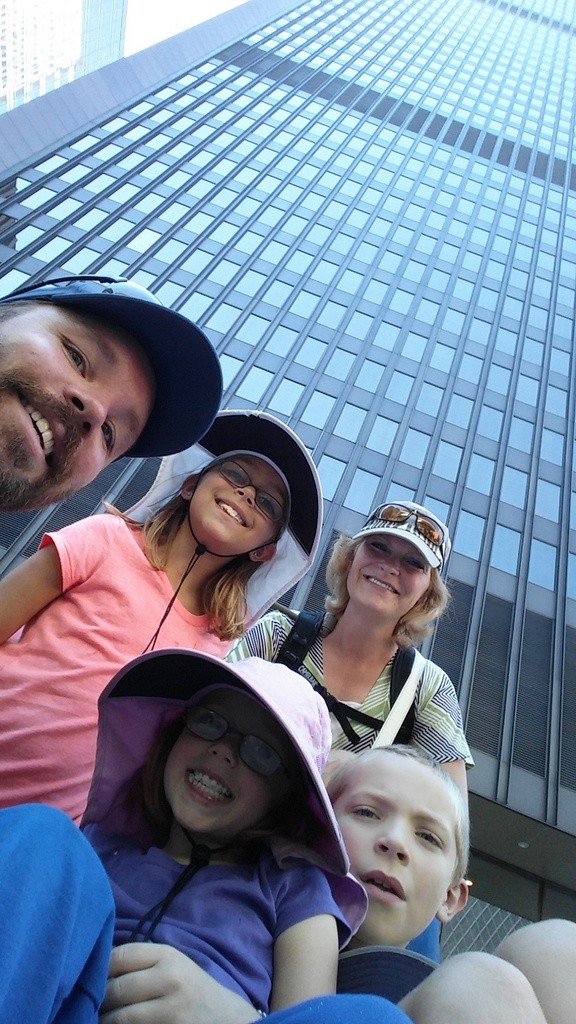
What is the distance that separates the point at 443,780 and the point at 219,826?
867 millimetres

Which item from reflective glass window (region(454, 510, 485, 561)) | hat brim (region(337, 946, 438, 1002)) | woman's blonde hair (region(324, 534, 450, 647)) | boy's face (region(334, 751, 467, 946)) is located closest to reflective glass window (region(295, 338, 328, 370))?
A: reflective glass window (region(454, 510, 485, 561))

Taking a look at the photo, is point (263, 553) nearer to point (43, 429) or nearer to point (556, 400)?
point (43, 429)

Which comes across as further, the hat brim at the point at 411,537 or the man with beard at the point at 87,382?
the hat brim at the point at 411,537

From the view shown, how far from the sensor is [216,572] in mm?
3352

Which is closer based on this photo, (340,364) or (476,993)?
(476,993)

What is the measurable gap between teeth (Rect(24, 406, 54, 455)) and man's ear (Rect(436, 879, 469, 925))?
2009 millimetres

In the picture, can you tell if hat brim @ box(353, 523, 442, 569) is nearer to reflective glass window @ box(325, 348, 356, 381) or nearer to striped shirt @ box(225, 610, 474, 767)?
striped shirt @ box(225, 610, 474, 767)

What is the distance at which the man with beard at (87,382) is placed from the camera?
77.7 inches

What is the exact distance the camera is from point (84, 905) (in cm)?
129

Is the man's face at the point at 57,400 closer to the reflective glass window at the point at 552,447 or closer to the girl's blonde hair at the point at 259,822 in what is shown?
the girl's blonde hair at the point at 259,822

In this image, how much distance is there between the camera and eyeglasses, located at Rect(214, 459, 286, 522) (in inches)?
130

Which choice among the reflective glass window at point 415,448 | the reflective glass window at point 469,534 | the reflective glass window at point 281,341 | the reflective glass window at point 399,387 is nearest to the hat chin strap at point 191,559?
the reflective glass window at point 469,534

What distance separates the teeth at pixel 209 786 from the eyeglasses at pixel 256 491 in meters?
1.36

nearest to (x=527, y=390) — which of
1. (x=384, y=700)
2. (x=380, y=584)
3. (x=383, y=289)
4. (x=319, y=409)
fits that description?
(x=383, y=289)
